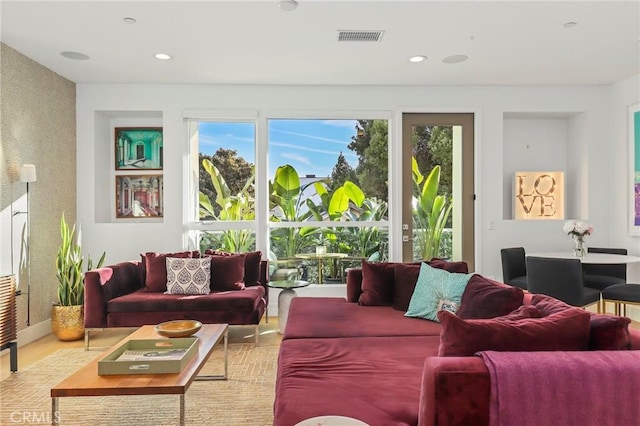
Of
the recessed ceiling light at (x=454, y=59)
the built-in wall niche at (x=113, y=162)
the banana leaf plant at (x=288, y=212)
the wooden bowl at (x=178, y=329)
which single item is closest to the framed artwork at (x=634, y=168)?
the recessed ceiling light at (x=454, y=59)

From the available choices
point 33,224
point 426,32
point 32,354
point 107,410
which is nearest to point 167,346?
point 107,410

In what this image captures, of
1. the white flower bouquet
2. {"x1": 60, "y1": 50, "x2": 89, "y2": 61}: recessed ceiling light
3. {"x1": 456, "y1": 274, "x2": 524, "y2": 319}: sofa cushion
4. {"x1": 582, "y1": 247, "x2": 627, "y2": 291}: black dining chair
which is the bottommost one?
{"x1": 582, "y1": 247, "x2": 627, "y2": 291}: black dining chair

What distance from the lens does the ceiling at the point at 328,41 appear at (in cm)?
333

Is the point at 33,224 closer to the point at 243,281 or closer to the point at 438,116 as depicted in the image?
the point at 243,281

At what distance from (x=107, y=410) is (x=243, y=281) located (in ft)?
6.51

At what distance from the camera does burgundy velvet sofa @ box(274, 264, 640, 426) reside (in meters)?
1.43

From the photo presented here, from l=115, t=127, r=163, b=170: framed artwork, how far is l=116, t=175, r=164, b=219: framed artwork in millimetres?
154

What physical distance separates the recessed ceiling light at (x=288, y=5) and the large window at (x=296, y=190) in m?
2.18

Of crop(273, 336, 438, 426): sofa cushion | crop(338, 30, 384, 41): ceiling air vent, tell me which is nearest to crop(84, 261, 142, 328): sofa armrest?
crop(273, 336, 438, 426): sofa cushion

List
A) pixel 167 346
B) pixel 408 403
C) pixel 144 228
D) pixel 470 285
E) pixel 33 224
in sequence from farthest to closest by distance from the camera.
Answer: pixel 144 228 < pixel 33 224 < pixel 470 285 < pixel 167 346 < pixel 408 403

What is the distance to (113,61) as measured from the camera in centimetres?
446

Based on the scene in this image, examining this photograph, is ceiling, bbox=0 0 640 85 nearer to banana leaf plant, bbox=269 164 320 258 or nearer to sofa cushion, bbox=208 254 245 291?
banana leaf plant, bbox=269 164 320 258

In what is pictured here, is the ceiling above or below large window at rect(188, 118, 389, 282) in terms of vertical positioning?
above

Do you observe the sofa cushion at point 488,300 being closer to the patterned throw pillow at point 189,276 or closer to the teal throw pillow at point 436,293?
the teal throw pillow at point 436,293
